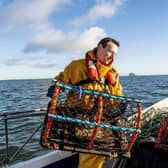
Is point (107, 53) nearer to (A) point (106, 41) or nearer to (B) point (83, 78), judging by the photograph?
(A) point (106, 41)

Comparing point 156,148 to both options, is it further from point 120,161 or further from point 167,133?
point 120,161

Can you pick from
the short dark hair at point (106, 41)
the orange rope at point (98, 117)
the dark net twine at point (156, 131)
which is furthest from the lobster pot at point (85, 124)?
the dark net twine at point (156, 131)

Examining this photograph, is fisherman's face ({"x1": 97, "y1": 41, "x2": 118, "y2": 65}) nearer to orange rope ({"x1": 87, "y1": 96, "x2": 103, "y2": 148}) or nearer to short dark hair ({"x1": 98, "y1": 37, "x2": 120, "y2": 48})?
short dark hair ({"x1": 98, "y1": 37, "x2": 120, "y2": 48})

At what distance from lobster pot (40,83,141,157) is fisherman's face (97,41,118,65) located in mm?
488

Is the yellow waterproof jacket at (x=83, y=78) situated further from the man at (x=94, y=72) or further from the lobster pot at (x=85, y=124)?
the lobster pot at (x=85, y=124)

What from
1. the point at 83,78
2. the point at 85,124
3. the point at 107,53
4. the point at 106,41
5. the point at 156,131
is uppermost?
the point at 106,41

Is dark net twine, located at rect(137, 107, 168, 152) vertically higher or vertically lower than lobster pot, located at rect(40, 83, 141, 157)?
lower

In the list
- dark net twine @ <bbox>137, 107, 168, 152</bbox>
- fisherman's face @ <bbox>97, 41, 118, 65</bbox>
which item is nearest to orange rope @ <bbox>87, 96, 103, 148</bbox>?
fisherman's face @ <bbox>97, 41, 118, 65</bbox>

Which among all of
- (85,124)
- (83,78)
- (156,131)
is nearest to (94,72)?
(83,78)

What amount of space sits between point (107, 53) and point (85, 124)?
32.2 inches

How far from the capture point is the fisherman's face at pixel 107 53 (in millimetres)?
2336

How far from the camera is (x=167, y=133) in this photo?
9.02ft

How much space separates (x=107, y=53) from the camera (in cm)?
236

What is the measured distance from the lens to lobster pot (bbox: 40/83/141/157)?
6.00 feet
